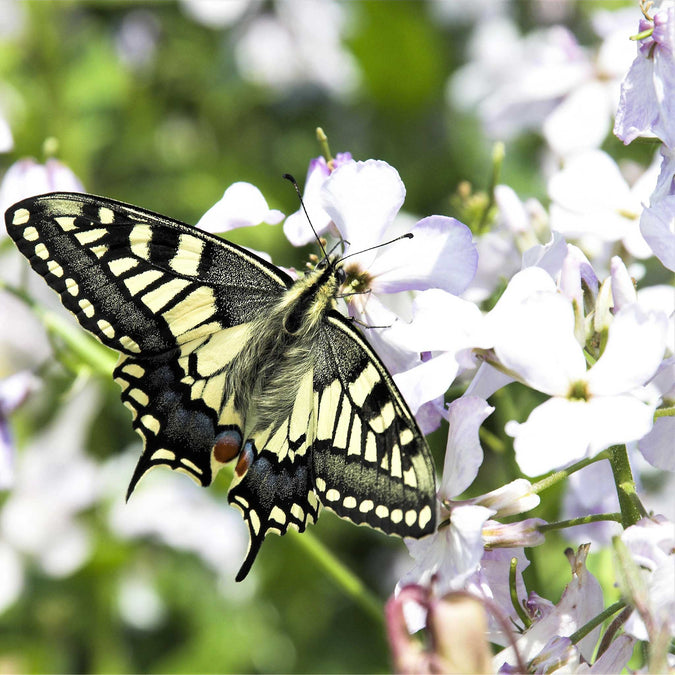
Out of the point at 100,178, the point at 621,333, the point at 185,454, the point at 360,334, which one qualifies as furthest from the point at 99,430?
the point at 621,333

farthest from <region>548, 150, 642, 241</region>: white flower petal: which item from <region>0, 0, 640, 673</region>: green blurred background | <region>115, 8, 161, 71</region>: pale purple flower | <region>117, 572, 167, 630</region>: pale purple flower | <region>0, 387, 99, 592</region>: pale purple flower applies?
<region>115, 8, 161, 71</region>: pale purple flower

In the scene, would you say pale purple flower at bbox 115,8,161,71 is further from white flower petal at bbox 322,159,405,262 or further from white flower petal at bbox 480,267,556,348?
white flower petal at bbox 480,267,556,348

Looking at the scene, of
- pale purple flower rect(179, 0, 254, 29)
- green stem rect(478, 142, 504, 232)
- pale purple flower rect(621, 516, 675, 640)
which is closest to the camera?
pale purple flower rect(621, 516, 675, 640)

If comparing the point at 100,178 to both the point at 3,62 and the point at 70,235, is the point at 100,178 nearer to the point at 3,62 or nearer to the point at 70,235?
the point at 3,62

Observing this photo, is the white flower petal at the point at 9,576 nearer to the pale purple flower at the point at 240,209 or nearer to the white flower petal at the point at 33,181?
the white flower petal at the point at 33,181

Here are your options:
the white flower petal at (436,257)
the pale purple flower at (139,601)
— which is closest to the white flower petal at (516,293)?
the white flower petal at (436,257)

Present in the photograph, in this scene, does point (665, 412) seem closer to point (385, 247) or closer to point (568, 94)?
point (385, 247)

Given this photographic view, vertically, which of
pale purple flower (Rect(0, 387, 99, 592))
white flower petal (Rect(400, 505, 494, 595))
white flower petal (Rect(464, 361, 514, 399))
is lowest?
pale purple flower (Rect(0, 387, 99, 592))
